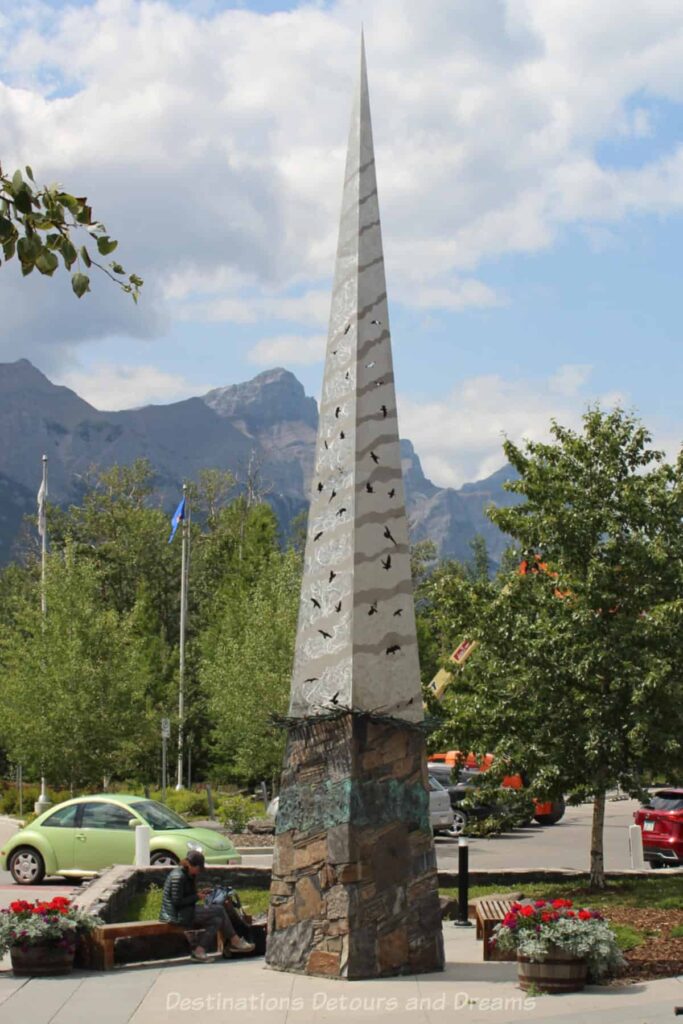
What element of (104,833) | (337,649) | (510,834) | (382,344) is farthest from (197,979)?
(510,834)

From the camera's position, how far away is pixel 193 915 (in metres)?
12.6

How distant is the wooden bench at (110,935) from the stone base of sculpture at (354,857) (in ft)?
4.46

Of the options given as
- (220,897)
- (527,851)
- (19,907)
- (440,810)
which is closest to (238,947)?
(220,897)

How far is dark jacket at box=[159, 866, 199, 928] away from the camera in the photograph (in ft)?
41.1

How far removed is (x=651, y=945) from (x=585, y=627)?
496 centimetres

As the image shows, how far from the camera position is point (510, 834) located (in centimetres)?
3112

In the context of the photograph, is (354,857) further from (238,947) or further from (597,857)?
(597,857)

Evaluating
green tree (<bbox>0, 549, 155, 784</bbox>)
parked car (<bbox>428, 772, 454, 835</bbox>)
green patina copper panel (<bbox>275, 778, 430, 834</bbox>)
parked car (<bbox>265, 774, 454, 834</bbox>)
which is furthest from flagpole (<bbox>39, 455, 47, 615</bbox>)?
green patina copper panel (<bbox>275, 778, 430, 834</bbox>)

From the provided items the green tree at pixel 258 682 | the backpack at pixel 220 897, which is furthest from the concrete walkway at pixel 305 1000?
the green tree at pixel 258 682

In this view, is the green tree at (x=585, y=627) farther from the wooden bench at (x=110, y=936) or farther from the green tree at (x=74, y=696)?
the green tree at (x=74, y=696)

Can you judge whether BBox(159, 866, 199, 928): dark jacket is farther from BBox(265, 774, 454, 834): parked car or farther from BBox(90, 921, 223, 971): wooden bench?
BBox(265, 774, 454, 834): parked car

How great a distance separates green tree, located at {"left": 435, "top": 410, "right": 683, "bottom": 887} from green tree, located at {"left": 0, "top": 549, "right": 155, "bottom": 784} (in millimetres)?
15423

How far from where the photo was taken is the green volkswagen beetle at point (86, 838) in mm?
19906

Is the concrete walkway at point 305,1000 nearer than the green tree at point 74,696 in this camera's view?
Yes
